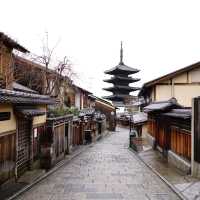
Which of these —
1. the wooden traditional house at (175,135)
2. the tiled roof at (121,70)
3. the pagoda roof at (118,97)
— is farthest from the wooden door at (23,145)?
the pagoda roof at (118,97)

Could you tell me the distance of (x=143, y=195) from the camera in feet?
Answer: 43.2

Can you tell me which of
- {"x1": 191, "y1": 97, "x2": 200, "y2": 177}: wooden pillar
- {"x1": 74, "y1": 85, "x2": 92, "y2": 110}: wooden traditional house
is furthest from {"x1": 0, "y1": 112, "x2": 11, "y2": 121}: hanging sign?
{"x1": 74, "y1": 85, "x2": 92, "y2": 110}: wooden traditional house

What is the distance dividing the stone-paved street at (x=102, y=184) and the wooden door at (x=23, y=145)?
1432mm

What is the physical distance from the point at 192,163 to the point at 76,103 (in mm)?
35041

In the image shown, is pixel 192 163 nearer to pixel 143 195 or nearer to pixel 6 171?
pixel 143 195

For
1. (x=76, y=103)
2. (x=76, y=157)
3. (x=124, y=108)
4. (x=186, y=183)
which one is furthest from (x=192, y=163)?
(x=124, y=108)

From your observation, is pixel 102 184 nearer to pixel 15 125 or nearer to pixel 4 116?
pixel 15 125

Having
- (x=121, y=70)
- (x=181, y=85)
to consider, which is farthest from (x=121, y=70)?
(x=181, y=85)

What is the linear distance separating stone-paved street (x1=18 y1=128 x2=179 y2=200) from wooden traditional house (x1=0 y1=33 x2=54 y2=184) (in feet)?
4.92

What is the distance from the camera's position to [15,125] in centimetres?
1555

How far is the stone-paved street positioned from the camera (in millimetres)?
13086

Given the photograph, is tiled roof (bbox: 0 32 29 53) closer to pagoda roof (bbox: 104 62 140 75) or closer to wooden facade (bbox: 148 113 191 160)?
wooden facade (bbox: 148 113 191 160)

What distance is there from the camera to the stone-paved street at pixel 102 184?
13.1m

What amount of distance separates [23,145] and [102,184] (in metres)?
4.57
